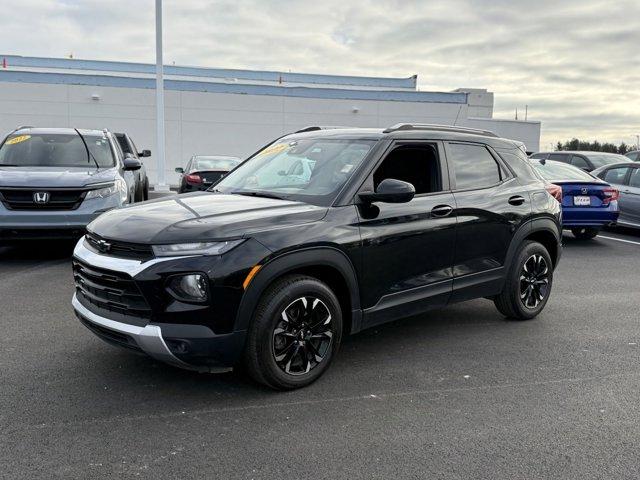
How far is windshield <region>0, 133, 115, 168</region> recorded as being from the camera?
8336mm

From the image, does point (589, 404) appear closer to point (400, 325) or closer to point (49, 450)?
point (400, 325)

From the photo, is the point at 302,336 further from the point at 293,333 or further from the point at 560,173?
the point at 560,173

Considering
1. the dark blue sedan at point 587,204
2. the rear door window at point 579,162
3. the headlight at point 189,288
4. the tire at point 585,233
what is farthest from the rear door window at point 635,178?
the headlight at point 189,288

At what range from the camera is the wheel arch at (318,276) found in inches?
138

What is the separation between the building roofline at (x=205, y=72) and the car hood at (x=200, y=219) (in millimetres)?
37766

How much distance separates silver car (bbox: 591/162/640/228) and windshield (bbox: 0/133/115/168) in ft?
32.3

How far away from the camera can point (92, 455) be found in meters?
3.00

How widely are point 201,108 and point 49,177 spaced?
813 inches

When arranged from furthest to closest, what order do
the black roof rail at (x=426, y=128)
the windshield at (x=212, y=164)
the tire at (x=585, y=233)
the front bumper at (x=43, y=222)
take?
the windshield at (x=212, y=164) → the tire at (x=585, y=233) → the front bumper at (x=43, y=222) → the black roof rail at (x=426, y=128)

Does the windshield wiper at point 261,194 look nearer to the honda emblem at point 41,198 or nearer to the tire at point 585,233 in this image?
the honda emblem at point 41,198

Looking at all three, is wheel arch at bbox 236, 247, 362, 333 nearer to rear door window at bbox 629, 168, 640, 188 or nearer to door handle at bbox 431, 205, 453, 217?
door handle at bbox 431, 205, 453, 217

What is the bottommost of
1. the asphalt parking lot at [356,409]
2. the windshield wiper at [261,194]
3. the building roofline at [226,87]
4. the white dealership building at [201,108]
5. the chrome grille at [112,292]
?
the asphalt parking lot at [356,409]

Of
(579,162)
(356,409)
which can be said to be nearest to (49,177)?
(356,409)

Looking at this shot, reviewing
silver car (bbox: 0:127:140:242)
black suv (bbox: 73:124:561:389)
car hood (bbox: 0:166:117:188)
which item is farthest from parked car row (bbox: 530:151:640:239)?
car hood (bbox: 0:166:117:188)
